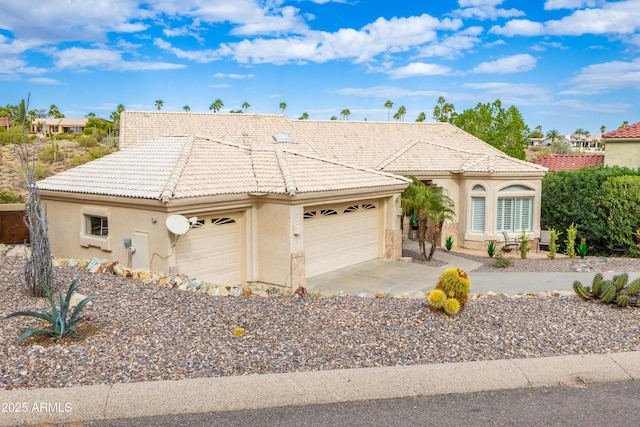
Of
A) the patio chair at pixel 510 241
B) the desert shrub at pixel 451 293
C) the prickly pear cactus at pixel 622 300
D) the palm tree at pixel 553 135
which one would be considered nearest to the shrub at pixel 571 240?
the patio chair at pixel 510 241

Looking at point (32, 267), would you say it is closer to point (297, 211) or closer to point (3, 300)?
point (3, 300)

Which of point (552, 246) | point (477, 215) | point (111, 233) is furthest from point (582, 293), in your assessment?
Answer: point (477, 215)

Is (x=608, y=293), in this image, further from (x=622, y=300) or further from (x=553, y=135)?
(x=553, y=135)

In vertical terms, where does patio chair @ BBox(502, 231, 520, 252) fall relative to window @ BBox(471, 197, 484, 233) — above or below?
below

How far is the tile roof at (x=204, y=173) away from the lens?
1381cm

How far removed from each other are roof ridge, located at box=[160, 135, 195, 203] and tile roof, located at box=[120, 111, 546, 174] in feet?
20.5

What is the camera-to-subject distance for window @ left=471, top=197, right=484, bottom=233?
73.8 feet

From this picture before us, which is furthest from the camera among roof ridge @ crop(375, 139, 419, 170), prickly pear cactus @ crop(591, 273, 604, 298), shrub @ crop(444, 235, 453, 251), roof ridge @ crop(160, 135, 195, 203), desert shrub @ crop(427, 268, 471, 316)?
roof ridge @ crop(375, 139, 419, 170)

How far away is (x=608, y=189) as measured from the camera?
21453 millimetres

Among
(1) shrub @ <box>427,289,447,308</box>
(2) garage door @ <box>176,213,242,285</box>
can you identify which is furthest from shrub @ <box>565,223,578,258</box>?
(1) shrub @ <box>427,289,447,308</box>

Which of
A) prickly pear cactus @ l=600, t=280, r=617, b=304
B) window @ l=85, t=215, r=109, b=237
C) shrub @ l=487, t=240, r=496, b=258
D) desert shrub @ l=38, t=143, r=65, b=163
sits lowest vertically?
shrub @ l=487, t=240, r=496, b=258

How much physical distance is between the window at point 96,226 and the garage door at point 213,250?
9.14 ft

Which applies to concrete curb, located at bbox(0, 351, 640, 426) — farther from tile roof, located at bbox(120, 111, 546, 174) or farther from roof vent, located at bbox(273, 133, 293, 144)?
roof vent, located at bbox(273, 133, 293, 144)

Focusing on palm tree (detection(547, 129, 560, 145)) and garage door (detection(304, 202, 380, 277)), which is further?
palm tree (detection(547, 129, 560, 145))
